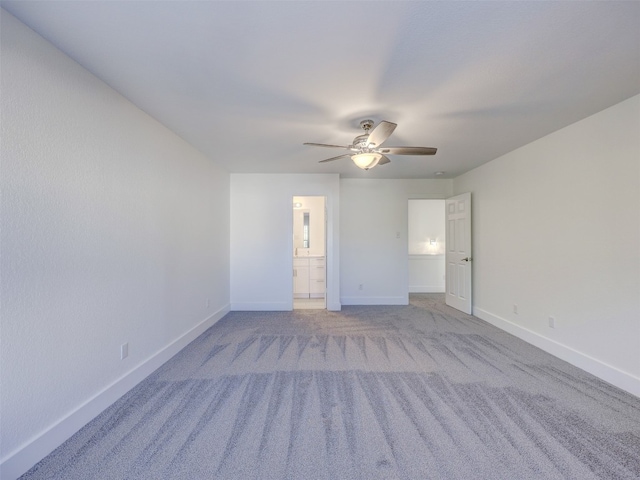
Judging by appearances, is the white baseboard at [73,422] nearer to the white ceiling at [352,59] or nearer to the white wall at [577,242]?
the white ceiling at [352,59]

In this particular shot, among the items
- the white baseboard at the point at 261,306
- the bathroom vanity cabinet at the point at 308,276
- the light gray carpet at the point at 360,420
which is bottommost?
the light gray carpet at the point at 360,420

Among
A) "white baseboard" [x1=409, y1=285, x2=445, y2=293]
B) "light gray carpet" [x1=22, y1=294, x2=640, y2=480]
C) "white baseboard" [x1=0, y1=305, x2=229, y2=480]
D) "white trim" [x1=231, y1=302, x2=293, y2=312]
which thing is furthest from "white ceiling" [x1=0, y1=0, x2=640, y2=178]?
"white baseboard" [x1=409, y1=285, x2=445, y2=293]

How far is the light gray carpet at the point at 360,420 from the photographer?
4.93ft

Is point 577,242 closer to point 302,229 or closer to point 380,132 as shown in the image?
point 380,132

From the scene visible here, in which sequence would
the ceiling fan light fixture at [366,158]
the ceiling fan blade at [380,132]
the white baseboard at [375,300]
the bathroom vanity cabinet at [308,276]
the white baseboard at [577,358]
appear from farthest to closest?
the bathroom vanity cabinet at [308,276] < the white baseboard at [375,300] < the ceiling fan light fixture at [366,158] < the white baseboard at [577,358] < the ceiling fan blade at [380,132]

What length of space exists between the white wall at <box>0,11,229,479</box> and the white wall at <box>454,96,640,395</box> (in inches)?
163

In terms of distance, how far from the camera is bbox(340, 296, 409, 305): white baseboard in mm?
5219

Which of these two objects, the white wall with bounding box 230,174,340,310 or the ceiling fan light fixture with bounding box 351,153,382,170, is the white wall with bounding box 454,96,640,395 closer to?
the ceiling fan light fixture with bounding box 351,153,382,170

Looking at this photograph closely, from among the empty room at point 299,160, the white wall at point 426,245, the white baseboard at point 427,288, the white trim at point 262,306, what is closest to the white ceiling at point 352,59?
the empty room at point 299,160

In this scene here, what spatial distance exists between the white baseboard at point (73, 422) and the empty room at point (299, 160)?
0.05 ft

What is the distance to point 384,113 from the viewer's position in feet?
8.03

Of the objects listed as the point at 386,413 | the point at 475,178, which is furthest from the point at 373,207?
the point at 386,413

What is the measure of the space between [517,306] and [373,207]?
2758 millimetres

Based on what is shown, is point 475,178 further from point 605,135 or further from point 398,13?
point 398,13
